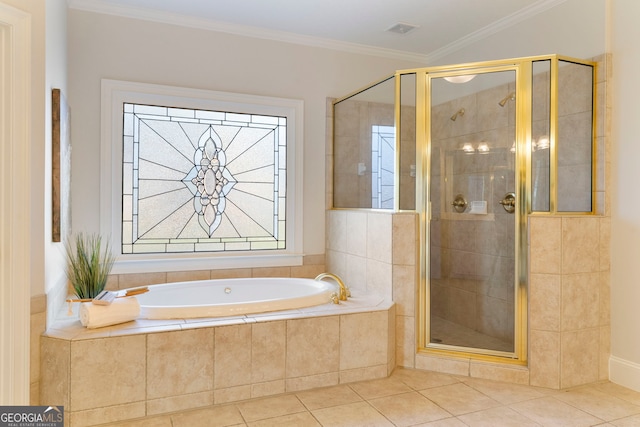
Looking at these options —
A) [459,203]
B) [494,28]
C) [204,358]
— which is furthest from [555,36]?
[204,358]

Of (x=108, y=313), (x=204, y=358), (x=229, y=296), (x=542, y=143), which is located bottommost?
(x=204, y=358)

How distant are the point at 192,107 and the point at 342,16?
4.37 ft

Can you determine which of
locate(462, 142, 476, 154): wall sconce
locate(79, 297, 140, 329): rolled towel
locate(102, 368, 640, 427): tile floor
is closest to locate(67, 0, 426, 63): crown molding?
locate(462, 142, 476, 154): wall sconce

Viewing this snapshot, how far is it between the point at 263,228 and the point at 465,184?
1.66 m

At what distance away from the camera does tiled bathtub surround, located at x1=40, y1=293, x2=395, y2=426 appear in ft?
6.84

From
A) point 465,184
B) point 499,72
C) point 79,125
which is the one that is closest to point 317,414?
point 465,184

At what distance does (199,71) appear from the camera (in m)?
3.37

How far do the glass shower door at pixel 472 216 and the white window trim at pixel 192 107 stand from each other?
1.26m

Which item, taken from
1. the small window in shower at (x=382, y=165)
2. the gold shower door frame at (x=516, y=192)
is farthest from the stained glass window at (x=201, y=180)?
the gold shower door frame at (x=516, y=192)

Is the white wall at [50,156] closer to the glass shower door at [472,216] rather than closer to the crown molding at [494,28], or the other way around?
the glass shower door at [472,216]

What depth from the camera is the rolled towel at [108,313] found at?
2.22 m

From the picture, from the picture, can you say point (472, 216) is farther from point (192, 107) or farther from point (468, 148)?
point (192, 107)

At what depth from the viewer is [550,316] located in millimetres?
2566

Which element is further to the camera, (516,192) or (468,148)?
(468,148)
